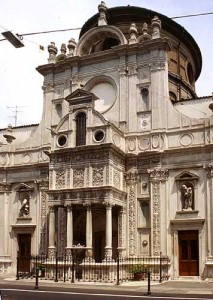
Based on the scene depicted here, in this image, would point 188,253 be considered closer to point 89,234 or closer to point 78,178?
point 89,234

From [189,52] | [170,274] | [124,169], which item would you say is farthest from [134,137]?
[189,52]

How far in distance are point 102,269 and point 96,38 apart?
17.9m

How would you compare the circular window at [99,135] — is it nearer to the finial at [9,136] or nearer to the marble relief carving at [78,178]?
the marble relief carving at [78,178]

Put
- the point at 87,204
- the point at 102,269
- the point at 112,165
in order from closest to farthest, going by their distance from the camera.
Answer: the point at 102,269 → the point at 87,204 → the point at 112,165

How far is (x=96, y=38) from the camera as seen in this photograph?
1468 inches

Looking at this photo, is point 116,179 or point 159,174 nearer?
point 116,179

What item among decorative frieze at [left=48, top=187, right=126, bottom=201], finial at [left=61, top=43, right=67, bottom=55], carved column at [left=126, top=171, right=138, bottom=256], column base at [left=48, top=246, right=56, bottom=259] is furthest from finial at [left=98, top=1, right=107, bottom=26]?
column base at [left=48, top=246, right=56, bottom=259]

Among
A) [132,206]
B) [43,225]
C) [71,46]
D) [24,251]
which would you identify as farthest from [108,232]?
[71,46]

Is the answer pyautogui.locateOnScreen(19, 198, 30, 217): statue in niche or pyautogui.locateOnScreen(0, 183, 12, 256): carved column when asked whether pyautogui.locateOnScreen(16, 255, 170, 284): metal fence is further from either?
pyautogui.locateOnScreen(19, 198, 30, 217): statue in niche

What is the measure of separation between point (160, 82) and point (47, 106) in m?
9.40

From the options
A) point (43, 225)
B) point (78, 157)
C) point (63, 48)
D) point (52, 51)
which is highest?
point (63, 48)

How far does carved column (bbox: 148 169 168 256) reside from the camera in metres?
31.0

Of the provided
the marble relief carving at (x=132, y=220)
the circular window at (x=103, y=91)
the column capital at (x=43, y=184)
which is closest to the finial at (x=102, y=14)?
the circular window at (x=103, y=91)

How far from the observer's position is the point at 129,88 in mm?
34500
